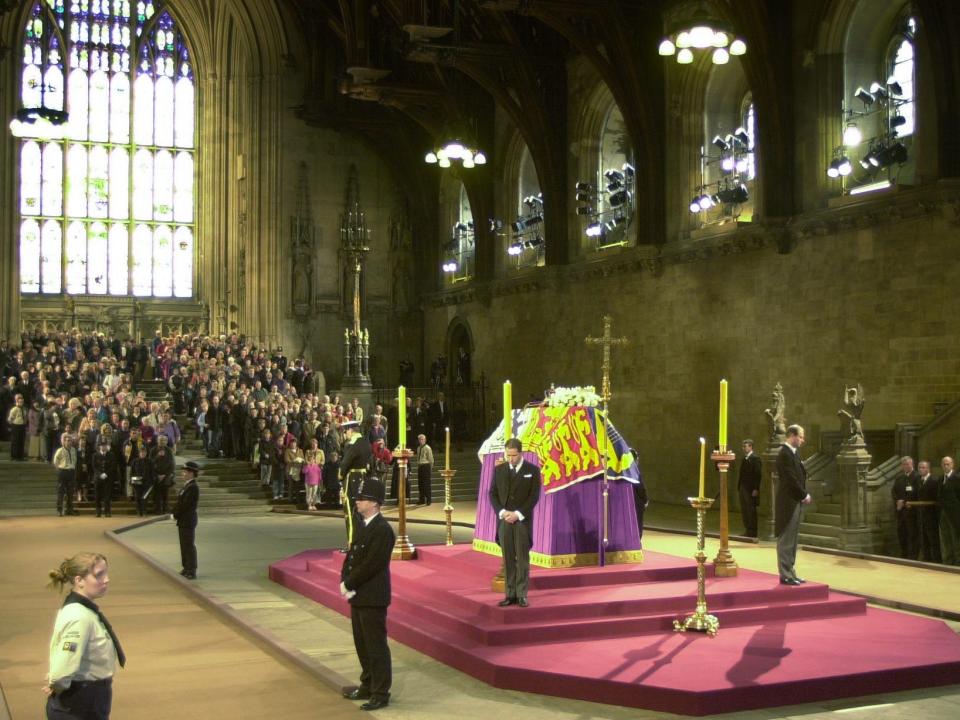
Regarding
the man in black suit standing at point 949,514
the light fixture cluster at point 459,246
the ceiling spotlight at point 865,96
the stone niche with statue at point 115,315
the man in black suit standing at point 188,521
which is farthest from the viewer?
the stone niche with statue at point 115,315

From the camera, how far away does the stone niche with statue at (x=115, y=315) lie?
39094mm

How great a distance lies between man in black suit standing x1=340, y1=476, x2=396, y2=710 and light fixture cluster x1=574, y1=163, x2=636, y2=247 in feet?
62.2

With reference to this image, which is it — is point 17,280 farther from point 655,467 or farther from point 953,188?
point 953,188

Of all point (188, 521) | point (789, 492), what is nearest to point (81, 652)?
point (789, 492)

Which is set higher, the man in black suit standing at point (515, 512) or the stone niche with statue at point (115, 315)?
the stone niche with statue at point (115, 315)

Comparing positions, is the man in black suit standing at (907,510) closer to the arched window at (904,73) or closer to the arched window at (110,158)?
the arched window at (904,73)

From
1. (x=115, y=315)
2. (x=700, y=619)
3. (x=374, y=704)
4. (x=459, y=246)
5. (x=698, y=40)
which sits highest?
(x=698, y=40)

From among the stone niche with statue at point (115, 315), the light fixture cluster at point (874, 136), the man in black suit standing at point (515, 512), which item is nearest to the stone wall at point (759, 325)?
the light fixture cluster at point (874, 136)

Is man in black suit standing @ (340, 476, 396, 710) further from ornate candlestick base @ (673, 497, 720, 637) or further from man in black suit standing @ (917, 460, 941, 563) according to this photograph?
man in black suit standing @ (917, 460, 941, 563)

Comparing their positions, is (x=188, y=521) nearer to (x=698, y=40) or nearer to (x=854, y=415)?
(x=854, y=415)

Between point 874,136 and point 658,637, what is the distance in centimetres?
1285

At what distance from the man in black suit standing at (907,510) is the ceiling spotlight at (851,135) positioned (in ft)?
22.0

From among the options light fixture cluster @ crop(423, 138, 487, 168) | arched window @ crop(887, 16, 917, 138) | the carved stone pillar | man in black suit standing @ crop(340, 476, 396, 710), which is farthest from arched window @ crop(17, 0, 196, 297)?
man in black suit standing @ crop(340, 476, 396, 710)

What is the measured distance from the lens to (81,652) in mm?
5320
